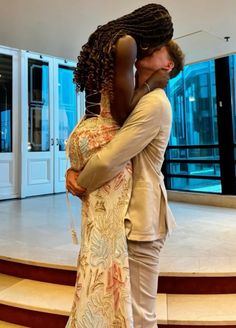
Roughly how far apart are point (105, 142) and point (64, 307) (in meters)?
1.40

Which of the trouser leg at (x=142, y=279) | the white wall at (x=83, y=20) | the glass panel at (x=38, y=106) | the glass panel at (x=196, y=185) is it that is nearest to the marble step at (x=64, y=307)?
the trouser leg at (x=142, y=279)

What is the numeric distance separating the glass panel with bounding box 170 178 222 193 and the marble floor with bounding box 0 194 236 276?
432 mm

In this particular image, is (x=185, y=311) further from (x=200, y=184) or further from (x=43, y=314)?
(x=200, y=184)

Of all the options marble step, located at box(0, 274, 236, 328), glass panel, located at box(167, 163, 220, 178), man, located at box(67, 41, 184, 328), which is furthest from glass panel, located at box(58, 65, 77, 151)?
man, located at box(67, 41, 184, 328)

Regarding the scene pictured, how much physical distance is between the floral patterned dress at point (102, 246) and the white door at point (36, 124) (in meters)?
4.80

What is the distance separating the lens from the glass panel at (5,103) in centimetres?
541

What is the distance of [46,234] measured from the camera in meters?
3.18

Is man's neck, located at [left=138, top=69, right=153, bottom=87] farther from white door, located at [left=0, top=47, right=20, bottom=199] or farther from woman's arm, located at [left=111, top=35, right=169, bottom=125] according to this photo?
white door, located at [left=0, top=47, right=20, bottom=199]

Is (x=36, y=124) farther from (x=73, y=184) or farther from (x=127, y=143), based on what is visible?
(x=127, y=143)

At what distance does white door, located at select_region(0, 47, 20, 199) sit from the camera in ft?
17.7

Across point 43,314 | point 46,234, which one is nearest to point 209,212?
point 46,234

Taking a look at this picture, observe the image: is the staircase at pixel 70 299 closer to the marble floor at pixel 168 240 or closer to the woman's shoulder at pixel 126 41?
the marble floor at pixel 168 240

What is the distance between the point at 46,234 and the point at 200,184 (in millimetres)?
3025

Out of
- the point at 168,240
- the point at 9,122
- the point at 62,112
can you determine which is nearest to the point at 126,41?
the point at 168,240
